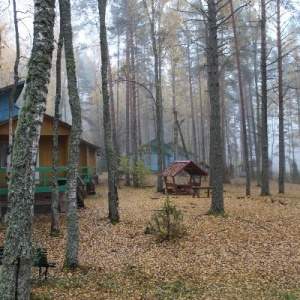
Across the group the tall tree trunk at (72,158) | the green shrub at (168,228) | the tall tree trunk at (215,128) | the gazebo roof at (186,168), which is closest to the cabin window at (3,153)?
the green shrub at (168,228)

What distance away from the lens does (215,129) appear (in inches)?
442

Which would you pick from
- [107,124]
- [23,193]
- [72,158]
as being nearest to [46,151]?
[107,124]

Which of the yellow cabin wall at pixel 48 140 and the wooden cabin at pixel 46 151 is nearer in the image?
the wooden cabin at pixel 46 151

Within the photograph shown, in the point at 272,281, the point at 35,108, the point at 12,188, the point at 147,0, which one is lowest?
the point at 272,281

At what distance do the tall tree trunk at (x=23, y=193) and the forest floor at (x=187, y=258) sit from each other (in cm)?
157

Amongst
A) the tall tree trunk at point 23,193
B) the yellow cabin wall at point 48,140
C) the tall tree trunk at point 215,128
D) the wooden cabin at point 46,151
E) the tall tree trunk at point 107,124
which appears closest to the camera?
the tall tree trunk at point 23,193

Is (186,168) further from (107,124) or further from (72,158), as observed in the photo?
(72,158)

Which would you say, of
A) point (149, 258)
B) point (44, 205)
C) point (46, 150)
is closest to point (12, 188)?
point (149, 258)

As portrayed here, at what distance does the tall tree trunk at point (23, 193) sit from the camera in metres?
3.43

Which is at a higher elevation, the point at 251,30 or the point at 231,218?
the point at 251,30

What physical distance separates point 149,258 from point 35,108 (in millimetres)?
5036

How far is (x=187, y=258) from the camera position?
731 cm

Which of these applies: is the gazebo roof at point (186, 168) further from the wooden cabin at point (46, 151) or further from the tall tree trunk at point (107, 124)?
the tall tree trunk at point (107, 124)

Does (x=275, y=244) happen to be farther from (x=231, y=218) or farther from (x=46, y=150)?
(x=46, y=150)
